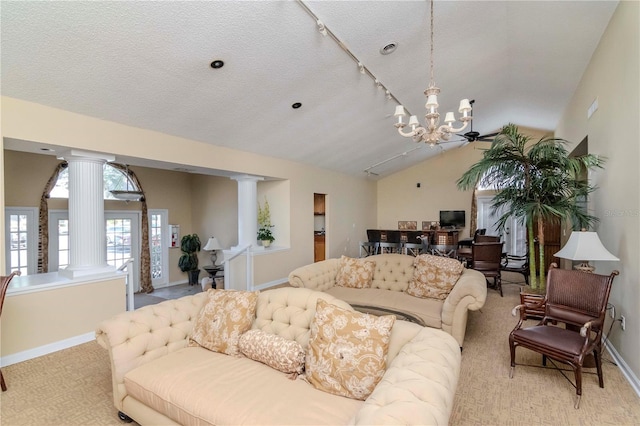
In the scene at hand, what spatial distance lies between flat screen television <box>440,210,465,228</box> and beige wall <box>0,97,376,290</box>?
91.0 inches

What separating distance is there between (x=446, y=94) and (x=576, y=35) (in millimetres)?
2085

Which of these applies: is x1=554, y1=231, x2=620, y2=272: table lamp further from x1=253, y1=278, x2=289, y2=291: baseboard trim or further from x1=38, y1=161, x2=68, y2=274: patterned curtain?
x1=38, y1=161, x2=68, y2=274: patterned curtain

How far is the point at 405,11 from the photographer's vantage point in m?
3.33

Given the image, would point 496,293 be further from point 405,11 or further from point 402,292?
point 405,11

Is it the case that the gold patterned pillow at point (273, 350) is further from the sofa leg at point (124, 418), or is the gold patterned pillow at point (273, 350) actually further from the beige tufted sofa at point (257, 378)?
the sofa leg at point (124, 418)

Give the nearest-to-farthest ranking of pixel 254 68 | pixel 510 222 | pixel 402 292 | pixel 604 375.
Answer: pixel 604 375
pixel 254 68
pixel 402 292
pixel 510 222

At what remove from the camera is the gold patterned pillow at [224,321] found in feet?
7.61

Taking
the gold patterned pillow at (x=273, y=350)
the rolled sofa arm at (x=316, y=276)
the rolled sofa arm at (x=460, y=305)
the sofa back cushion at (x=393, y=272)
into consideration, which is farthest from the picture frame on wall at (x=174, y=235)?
the rolled sofa arm at (x=460, y=305)

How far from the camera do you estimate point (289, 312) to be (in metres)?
2.38

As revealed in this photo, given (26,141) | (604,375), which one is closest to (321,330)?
(604,375)

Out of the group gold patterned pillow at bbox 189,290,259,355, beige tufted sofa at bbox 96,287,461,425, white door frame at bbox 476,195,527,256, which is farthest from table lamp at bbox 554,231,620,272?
white door frame at bbox 476,195,527,256

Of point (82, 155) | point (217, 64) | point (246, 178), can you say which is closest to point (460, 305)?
point (217, 64)

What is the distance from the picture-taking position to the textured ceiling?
271 centimetres

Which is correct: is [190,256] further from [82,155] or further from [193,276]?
[82,155]
